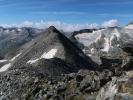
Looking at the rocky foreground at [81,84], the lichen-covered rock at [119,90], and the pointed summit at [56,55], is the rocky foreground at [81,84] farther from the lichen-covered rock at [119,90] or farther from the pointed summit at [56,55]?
the pointed summit at [56,55]

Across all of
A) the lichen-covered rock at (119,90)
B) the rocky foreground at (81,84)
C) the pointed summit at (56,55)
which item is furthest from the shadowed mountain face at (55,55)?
the lichen-covered rock at (119,90)

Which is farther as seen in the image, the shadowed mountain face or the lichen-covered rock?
the shadowed mountain face

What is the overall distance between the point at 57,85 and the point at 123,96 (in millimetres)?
13954

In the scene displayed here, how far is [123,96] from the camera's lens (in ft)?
98.8

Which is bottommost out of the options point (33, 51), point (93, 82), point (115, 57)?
point (33, 51)

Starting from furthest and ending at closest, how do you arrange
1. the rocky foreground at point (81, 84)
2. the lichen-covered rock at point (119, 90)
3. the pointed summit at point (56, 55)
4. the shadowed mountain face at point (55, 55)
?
the pointed summit at point (56, 55) < the shadowed mountain face at point (55, 55) < the rocky foreground at point (81, 84) < the lichen-covered rock at point (119, 90)

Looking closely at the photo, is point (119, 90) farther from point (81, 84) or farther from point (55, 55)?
point (55, 55)

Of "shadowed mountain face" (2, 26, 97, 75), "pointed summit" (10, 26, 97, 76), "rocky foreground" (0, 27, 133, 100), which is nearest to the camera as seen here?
"rocky foreground" (0, 27, 133, 100)

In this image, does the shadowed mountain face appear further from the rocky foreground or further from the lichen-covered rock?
the lichen-covered rock

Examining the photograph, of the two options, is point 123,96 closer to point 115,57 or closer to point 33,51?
point 115,57

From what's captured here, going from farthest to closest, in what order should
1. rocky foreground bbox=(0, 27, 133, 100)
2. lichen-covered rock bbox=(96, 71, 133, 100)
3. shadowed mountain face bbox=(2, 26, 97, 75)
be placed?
shadowed mountain face bbox=(2, 26, 97, 75)
rocky foreground bbox=(0, 27, 133, 100)
lichen-covered rock bbox=(96, 71, 133, 100)

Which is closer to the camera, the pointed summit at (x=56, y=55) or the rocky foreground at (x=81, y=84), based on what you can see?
the rocky foreground at (x=81, y=84)

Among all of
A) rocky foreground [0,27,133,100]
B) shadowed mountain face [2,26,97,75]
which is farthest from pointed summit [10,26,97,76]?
rocky foreground [0,27,133,100]

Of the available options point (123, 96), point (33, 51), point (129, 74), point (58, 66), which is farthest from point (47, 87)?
point (33, 51)
